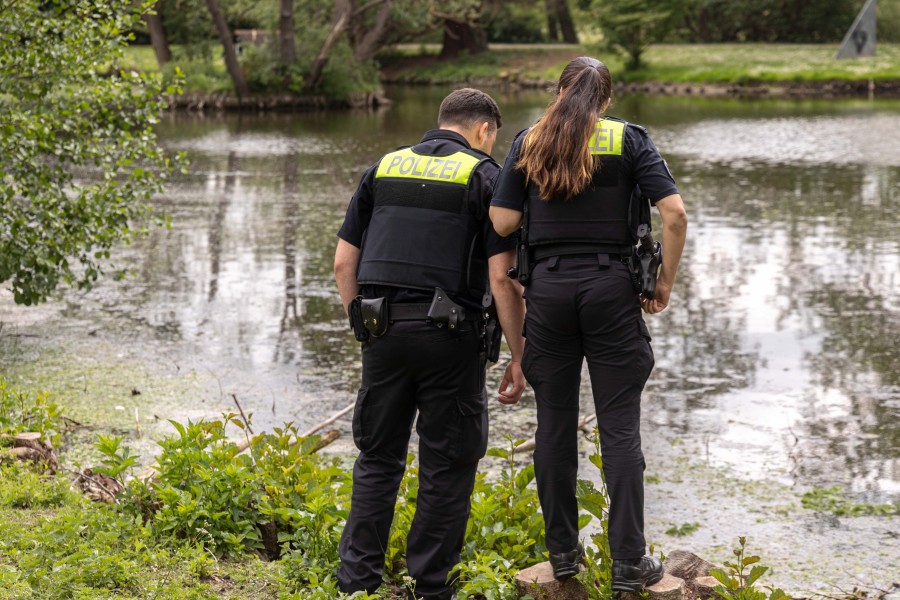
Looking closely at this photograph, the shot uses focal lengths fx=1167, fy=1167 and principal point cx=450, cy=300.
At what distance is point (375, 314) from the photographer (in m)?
4.18

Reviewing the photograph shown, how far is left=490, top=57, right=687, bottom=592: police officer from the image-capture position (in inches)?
158

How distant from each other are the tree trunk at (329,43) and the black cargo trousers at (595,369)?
31.8 meters

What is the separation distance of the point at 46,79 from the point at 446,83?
133 ft

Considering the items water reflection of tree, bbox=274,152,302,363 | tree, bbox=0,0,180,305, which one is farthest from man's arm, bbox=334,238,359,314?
tree, bbox=0,0,180,305

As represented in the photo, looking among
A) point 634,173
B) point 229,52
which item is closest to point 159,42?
point 229,52

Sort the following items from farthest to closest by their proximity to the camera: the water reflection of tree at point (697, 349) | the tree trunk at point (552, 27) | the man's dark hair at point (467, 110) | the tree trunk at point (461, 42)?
the tree trunk at point (552, 27) < the tree trunk at point (461, 42) < the water reflection of tree at point (697, 349) < the man's dark hair at point (467, 110)

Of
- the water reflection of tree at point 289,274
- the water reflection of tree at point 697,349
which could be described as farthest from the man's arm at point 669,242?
the water reflection of tree at point 289,274

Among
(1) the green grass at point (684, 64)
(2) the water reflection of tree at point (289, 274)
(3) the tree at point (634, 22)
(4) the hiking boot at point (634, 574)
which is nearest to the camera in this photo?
(4) the hiking boot at point (634, 574)

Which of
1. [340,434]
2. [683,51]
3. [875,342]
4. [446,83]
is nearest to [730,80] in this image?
[683,51]

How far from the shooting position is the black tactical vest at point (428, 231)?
4.20 metres

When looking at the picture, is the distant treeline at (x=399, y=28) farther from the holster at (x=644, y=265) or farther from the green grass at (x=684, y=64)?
the holster at (x=644, y=265)

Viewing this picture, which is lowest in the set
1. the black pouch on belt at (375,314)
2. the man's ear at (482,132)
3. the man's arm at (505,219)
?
the black pouch on belt at (375,314)

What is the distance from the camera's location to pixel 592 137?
13.4ft

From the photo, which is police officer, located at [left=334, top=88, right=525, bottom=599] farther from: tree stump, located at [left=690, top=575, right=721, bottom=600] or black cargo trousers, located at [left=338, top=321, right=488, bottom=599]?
tree stump, located at [left=690, top=575, right=721, bottom=600]
